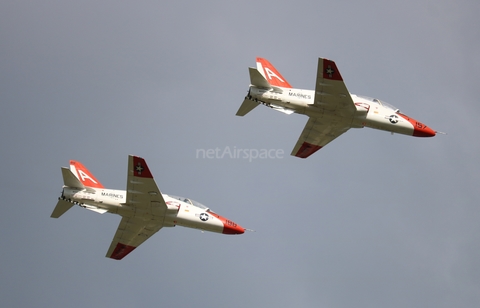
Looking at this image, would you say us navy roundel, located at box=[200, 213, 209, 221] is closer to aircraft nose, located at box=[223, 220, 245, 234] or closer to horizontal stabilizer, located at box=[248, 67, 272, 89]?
aircraft nose, located at box=[223, 220, 245, 234]

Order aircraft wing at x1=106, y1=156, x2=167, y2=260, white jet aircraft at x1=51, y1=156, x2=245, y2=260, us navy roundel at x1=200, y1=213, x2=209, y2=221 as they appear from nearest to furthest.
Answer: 1. aircraft wing at x1=106, y1=156, x2=167, y2=260
2. white jet aircraft at x1=51, y1=156, x2=245, y2=260
3. us navy roundel at x1=200, y1=213, x2=209, y2=221

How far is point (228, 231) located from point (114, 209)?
991 cm

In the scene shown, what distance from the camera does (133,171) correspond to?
2795 inches

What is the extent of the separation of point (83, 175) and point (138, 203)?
20.8 feet

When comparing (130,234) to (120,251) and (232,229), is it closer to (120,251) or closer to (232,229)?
(120,251)

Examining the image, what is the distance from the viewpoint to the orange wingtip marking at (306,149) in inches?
3231

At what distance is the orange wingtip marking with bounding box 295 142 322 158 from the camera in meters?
82.1

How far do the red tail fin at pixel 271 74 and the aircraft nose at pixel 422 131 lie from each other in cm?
1184

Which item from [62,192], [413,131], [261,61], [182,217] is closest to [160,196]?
[182,217]

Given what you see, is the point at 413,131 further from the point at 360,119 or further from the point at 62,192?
the point at 62,192

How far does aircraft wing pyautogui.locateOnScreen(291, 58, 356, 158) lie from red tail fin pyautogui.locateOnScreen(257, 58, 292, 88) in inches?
152

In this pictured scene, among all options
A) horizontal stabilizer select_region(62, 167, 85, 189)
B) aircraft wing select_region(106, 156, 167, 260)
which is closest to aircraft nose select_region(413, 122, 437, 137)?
aircraft wing select_region(106, 156, 167, 260)

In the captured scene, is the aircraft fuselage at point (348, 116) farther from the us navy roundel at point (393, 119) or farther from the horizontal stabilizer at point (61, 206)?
the horizontal stabilizer at point (61, 206)

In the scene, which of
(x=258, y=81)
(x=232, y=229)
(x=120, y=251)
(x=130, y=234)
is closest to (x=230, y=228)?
(x=232, y=229)
